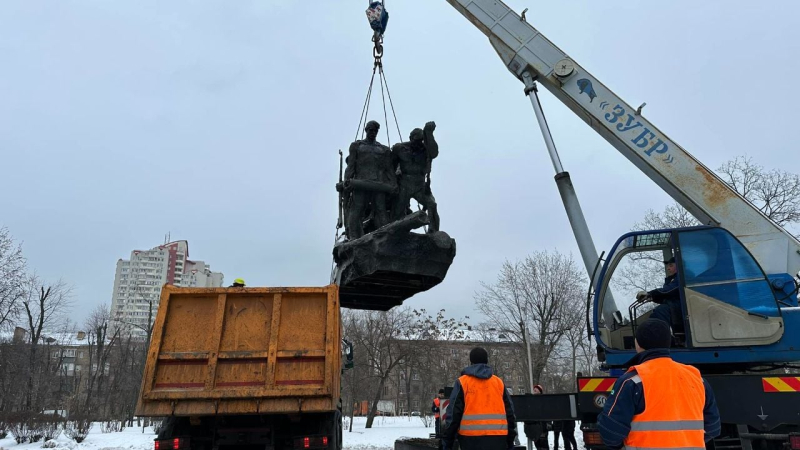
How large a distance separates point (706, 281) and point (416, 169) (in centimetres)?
448

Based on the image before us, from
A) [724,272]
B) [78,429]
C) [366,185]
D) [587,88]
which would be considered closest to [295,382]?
[366,185]

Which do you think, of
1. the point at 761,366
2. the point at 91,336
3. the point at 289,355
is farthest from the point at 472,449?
the point at 91,336

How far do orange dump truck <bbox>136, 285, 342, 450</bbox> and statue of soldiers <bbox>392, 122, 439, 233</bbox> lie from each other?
7.74ft

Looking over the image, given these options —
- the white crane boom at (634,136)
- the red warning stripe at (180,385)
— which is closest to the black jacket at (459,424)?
the red warning stripe at (180,385)

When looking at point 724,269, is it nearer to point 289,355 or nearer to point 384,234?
point 384,234

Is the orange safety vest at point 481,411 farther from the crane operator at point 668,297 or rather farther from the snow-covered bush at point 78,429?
the snow-covered bush at point 78,429

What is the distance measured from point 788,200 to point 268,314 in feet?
79.1

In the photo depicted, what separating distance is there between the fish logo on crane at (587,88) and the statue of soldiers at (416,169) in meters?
2.41

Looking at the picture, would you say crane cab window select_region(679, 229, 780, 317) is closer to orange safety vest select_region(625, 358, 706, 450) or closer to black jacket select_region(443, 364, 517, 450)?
black jacket select_region(443, 364, 517, 450)

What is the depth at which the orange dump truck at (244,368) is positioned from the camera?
598 centimetres

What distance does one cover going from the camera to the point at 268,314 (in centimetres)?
667

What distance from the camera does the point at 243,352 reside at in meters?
6.28

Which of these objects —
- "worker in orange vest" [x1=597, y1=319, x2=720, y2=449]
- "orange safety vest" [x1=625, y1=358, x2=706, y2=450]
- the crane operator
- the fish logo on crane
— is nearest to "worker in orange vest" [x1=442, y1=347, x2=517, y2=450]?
"worker in orange vest" [x1=597, y1=319, x2=720, y2=449]

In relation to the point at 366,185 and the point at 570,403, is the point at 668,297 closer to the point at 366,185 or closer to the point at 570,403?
the point at 570,403
